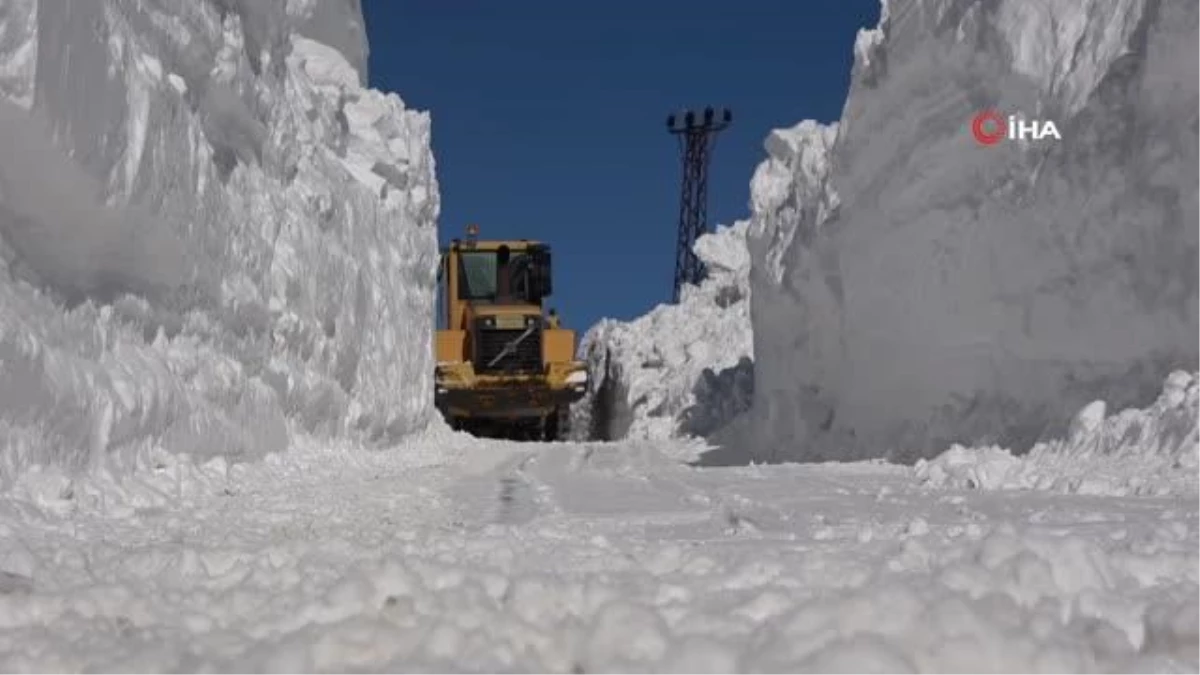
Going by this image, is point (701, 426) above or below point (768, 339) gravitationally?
below

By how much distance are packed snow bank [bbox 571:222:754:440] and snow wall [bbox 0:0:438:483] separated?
9.03 meters

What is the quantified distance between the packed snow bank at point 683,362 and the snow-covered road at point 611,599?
1771cm

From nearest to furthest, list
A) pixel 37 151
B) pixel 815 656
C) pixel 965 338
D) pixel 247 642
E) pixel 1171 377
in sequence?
pixel 815 656
pixel 247 642
pixel 37 151
pixel 1171 377
pixel 965 338

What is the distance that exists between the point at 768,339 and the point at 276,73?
8.43m

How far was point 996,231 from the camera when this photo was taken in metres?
9.98

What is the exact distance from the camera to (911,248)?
453 inches

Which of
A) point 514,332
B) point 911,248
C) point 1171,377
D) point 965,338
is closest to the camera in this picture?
point 1171,377

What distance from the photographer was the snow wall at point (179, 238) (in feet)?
17.2

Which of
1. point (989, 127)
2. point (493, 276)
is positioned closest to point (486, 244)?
point (493, 276)

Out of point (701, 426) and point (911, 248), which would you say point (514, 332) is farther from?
point (911, 248)

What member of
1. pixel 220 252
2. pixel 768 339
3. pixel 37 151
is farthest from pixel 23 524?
pixel 768 339

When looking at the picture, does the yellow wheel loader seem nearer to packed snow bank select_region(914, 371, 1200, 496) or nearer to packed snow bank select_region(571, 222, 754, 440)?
packed snow bank select_region(571, 222, 754, 440)

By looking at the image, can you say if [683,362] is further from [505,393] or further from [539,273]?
[505,393]

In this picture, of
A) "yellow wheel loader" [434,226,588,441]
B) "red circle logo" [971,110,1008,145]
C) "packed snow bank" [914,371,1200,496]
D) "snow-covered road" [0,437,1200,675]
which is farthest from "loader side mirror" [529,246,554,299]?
"snow-covered road" [0,437,1200,675]
